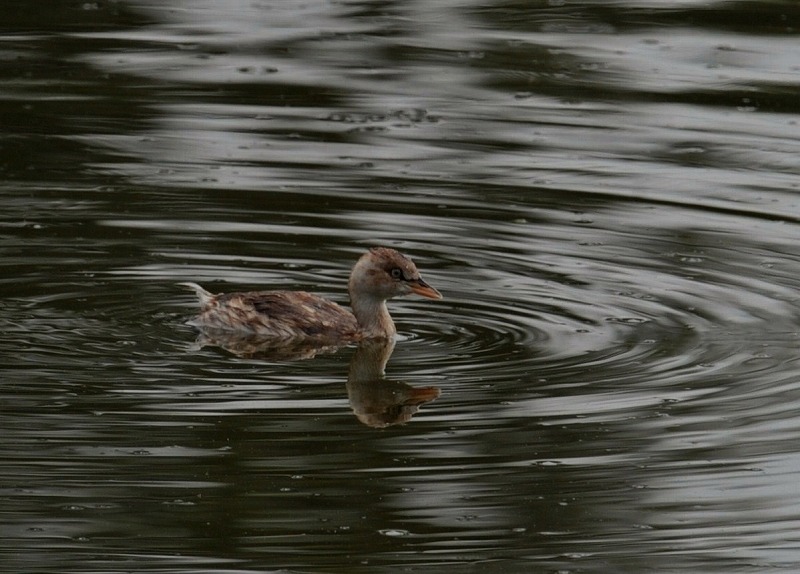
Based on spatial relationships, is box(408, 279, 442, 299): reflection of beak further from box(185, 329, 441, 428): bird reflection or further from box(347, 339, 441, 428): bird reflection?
box(347, 339, 441, 428): bird reflection

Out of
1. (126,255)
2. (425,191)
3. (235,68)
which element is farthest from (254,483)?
(235,68)

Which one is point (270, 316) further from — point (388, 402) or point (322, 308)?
point (388, 402)

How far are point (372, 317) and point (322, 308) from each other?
288 millimetres

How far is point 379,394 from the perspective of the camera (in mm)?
9250

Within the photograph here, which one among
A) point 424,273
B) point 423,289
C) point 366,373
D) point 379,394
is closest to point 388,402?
point 379,394

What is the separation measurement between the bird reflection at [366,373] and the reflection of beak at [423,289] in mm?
318

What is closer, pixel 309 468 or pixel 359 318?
pixel 309 468

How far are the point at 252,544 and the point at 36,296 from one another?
3.91 metres

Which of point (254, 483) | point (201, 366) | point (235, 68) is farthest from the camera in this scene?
point (235, 68)

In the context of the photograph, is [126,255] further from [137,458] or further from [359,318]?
[137,458]

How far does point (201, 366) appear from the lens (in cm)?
956

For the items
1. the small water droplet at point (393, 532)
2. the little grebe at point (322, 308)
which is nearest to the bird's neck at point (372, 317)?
the little grebe at point (322, 308)

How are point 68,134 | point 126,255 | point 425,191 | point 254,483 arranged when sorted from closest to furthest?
point 254,483
point 126,255
point 425,191
point 68,134

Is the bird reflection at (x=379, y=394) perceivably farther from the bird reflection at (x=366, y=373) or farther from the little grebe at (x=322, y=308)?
the little grebe at (x=322, y=308)
